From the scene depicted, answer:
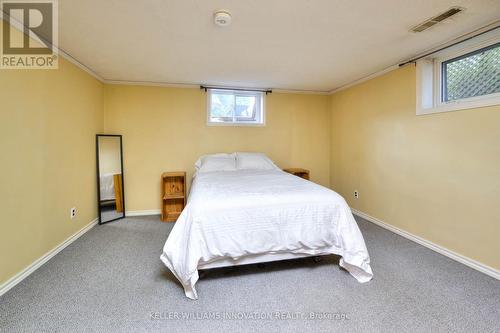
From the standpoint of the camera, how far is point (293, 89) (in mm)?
4105

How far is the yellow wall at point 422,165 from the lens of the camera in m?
2.06

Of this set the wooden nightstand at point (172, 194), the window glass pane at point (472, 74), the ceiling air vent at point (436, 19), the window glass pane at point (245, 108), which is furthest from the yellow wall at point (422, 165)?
the wooden nightstand at point (172, 194)

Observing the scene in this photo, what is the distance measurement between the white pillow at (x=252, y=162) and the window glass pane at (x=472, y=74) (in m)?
2.31

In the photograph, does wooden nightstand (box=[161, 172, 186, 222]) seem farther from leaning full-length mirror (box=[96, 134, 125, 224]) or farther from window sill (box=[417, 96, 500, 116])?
window sill (box=[417, 96, 500, 116])

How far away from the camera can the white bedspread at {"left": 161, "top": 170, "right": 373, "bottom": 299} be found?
69.6 inches

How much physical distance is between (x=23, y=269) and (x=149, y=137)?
7.42ft

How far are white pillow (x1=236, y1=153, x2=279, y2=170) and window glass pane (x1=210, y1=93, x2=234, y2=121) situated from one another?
2.63 feet

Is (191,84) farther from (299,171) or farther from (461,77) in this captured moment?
(461,77)

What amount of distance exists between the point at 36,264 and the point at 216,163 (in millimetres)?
2237

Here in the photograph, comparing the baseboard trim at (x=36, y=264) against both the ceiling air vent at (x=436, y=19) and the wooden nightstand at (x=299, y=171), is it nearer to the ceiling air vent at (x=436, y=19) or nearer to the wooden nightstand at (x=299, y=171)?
the wooden nightstand at (x=299, y=171)

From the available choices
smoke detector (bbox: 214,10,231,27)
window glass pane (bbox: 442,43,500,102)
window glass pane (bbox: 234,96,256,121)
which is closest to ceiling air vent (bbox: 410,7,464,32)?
window glass pane (bbox: 442,43,500,102)

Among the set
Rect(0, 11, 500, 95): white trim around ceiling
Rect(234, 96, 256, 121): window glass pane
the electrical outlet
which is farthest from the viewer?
Rect(234, 96, 256, 121): window glass pane

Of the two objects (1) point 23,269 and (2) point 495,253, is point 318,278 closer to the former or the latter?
(2) point 495,253

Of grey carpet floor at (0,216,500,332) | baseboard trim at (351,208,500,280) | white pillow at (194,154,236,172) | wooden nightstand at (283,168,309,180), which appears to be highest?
white pillow at (194,154,236,172)
